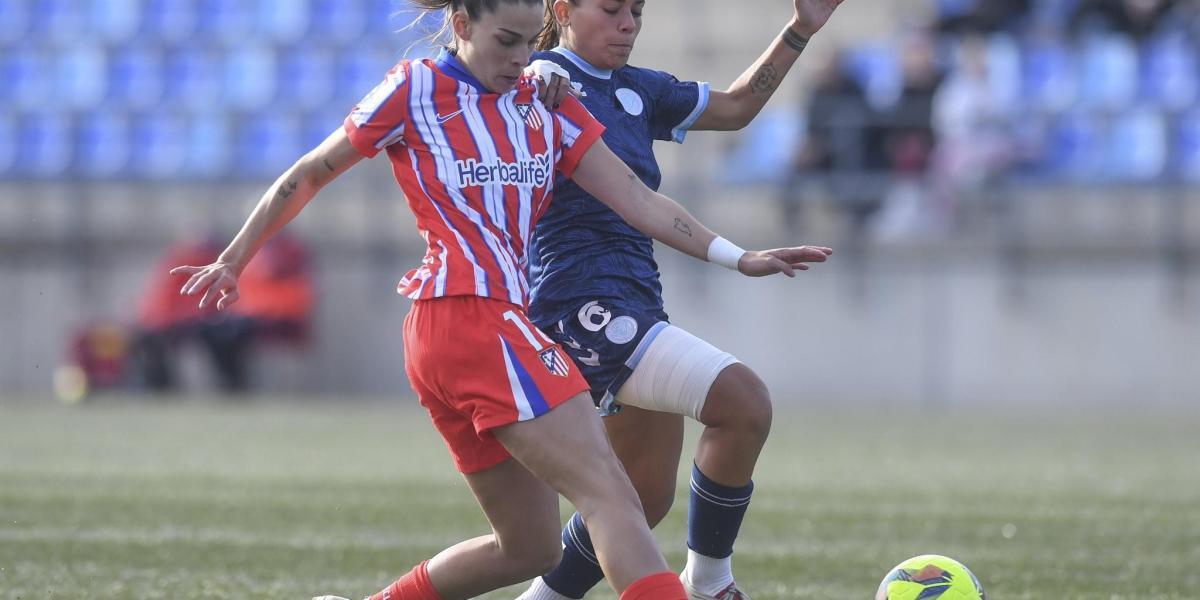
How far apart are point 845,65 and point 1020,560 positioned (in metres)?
10.6

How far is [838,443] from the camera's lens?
1109 cm

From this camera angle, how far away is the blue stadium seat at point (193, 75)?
18578 mm

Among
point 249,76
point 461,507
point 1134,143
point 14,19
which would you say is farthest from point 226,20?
point 461,507

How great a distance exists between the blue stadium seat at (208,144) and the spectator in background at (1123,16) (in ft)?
Answer: 28.4

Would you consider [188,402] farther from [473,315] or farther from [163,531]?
[473,315]

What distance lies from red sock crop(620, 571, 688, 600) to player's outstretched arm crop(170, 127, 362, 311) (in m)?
1.12

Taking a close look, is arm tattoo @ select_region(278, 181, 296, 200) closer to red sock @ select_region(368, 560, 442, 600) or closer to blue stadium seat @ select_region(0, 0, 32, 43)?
red sock @ select_region(368, 560, 442, 600)

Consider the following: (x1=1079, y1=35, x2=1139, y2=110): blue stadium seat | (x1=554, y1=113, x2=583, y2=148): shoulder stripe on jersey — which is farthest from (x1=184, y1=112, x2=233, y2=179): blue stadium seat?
(x1=554, y1=113, x2=583, y2=148): shoulder stripe on jersey

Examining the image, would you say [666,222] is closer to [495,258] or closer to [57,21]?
[495,258]

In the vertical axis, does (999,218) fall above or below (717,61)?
below

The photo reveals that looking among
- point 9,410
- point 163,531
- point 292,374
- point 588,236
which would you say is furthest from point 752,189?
point 588,236

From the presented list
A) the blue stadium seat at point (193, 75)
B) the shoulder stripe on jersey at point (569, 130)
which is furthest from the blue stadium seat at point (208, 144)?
the shoulder stripe on jersey at point (569, 130)

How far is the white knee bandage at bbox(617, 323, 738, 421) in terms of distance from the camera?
4195 millimetres

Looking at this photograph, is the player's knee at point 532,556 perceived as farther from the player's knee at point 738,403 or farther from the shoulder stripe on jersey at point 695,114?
the shoulder stripe on jersey at point 695,114
